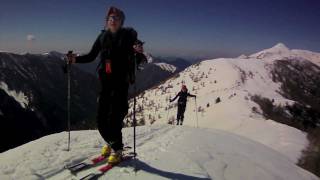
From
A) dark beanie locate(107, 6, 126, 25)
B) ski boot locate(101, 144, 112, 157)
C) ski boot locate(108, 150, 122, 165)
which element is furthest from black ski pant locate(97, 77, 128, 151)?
dark beanie locate(107, 6, 126, 25)

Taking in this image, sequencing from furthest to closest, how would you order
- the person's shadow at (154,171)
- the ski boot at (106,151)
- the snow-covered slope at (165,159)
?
the ski boot at (106,151)
the snow-covered slope at (165,159)
the person's shadow at (154,171)

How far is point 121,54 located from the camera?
691 centimetres

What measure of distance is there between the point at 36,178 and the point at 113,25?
346cm

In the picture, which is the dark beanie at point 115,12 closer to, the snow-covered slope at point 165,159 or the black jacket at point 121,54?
the black jacket at point 121,54

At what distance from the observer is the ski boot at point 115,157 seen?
7.13 metres

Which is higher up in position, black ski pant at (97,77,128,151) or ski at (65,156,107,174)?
black ski pant at (97,77,128,151)

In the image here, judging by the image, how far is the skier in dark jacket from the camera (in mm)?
6844

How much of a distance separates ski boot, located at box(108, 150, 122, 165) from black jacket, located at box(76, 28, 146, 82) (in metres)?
1.60

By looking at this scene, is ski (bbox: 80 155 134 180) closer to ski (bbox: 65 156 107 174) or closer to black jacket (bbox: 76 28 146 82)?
ski (bbox: 65 156 107 174)

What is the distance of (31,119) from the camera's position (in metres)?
183

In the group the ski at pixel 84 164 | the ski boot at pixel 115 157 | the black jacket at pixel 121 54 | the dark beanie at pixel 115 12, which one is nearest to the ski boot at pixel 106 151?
the ski at pixel 84 164

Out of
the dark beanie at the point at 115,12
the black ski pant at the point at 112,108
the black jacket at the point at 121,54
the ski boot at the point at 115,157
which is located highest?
the dark beanie at the point at 115,12

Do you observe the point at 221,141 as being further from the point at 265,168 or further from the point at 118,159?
the point at 118,159

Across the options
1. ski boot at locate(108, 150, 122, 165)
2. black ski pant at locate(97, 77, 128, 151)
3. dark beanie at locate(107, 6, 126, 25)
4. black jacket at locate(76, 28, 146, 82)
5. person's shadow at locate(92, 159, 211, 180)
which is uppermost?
dark beanie at locate(107, 6, 126, 25)
